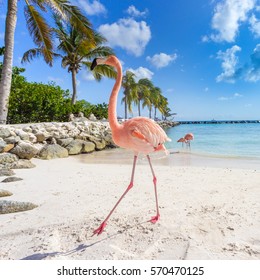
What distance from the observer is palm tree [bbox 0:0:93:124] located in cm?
988

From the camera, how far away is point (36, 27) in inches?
460

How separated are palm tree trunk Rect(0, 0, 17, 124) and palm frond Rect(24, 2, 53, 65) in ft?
3.40

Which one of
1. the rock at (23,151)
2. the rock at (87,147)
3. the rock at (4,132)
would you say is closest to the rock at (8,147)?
the rock at (23,151)

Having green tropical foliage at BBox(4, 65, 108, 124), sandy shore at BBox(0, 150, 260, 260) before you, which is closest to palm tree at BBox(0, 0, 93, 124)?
green tropical foliage at BBox(4, 65, 108, 124)

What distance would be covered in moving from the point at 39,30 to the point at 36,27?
1.11ft

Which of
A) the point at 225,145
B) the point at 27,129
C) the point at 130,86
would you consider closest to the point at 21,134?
the point at 27,129

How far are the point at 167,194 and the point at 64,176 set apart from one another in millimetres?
2741

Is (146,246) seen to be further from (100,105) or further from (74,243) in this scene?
(100,105)

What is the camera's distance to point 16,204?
11.8ft

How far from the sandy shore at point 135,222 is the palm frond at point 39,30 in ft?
28.3

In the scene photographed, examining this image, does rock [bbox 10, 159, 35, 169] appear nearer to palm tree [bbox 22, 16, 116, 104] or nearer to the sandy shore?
the sandy shore

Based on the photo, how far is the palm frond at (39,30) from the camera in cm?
1116
